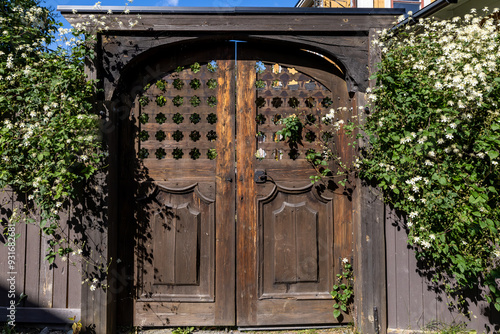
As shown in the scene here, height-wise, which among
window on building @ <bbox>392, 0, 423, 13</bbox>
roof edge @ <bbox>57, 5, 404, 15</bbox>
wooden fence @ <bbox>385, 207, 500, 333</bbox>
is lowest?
wooden fence @ <bbox>385, 207, 500, 333</bbox>

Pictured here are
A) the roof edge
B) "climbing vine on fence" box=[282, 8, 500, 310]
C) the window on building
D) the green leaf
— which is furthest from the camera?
the window on building

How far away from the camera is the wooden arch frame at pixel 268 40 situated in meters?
2.92

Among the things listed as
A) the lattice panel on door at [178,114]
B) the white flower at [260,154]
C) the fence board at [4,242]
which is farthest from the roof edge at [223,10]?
the fence board at [4,242]

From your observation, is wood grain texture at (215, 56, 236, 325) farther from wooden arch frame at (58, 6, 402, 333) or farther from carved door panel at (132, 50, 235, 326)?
wooden arch frame at (58, 6, 402, 333)

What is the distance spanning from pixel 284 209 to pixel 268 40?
158cm

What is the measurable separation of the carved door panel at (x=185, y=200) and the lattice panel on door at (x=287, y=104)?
0.31 m

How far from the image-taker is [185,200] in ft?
10.3

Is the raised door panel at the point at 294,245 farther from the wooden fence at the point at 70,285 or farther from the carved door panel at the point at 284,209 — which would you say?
the wooden fence at the point at 70,285

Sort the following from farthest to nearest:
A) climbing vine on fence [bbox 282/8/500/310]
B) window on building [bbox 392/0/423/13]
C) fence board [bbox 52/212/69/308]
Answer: window on building [bbox 392/0/423/13], fence board [bbox 52/212/69/308], climbing vine on fence [bbox 282/8/500/310]

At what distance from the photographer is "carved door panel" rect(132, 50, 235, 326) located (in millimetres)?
3113

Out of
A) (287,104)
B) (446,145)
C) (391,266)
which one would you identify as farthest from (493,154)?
(287,104)

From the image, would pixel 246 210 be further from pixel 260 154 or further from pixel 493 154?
pixel 493 154

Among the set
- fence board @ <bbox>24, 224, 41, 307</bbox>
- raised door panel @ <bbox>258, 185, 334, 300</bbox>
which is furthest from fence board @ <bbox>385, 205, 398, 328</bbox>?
fence board @ <bbox>24, 224, 41, 307</bbox>

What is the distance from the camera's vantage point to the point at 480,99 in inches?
99.2
